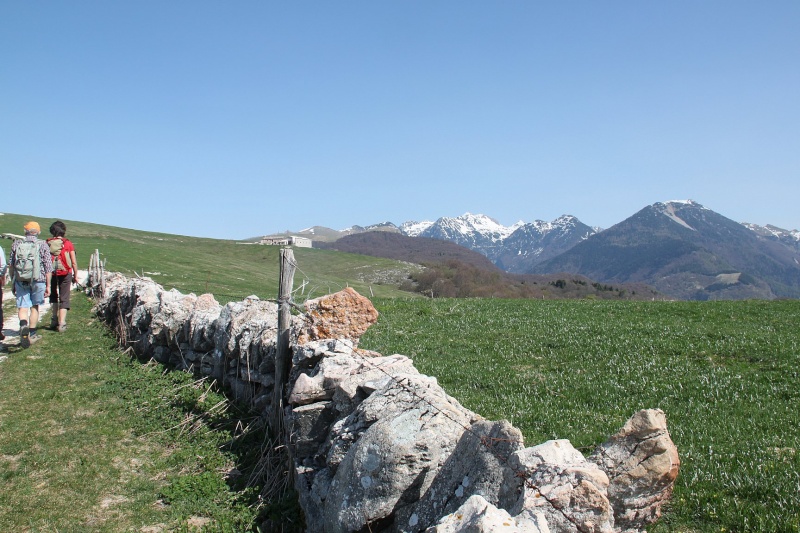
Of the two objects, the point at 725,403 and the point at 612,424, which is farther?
the point at 725,403

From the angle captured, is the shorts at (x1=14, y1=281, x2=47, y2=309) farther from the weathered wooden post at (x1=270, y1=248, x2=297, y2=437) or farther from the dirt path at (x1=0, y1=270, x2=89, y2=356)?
the weathered wooden post at (x1=270, y1=248, x2=297, y2=437)

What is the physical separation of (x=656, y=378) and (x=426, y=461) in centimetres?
819

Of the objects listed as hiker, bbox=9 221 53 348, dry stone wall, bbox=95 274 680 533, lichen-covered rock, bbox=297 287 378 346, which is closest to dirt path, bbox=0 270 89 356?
hiker, bbox=9 221 53 348

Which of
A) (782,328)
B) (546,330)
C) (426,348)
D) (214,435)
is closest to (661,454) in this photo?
(214,435)

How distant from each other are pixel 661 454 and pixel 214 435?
7729 mm

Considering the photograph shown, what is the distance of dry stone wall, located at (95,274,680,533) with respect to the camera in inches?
168

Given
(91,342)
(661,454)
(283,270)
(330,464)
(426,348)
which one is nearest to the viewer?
(661,454)

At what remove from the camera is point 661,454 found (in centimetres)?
518

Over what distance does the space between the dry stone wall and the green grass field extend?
1180mm

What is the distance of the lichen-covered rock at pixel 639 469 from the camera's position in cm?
518

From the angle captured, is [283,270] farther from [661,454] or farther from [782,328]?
[782,328]

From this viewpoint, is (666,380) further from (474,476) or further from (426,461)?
(474,476)

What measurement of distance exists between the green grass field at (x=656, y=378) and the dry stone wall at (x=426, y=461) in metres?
1.18

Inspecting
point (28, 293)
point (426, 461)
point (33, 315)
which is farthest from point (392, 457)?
point (33, 315)
